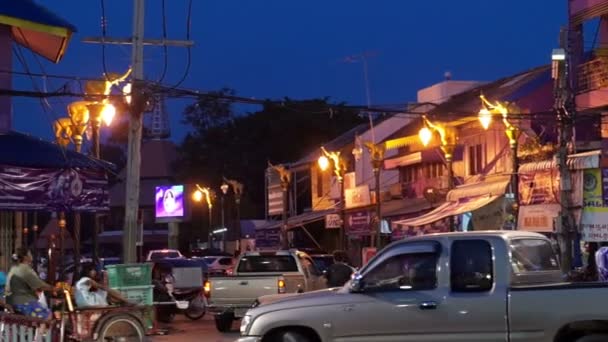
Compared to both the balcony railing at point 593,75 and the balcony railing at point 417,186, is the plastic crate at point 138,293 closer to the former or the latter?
the balcony railing at point 593,75

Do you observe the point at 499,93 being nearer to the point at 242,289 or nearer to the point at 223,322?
the point at 242,289

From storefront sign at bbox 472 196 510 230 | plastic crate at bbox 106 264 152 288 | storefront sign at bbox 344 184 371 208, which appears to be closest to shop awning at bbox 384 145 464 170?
storefront sign at bbox 344 184 371 208

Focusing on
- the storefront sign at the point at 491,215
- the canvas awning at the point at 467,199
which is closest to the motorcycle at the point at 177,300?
the canvas awning at the point at 467,199

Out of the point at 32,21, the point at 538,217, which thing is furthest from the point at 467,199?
the point at 32,21

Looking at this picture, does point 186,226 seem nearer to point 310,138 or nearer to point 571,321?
point 310,138

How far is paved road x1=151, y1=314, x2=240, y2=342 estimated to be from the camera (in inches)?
760

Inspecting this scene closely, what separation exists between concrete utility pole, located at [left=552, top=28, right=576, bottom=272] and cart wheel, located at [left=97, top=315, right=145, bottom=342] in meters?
9.16

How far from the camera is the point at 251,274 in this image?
2108cm

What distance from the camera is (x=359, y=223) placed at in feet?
128

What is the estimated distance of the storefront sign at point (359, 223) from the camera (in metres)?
38.1

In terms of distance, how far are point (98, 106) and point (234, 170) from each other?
43.6m

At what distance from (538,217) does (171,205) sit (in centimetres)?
2523

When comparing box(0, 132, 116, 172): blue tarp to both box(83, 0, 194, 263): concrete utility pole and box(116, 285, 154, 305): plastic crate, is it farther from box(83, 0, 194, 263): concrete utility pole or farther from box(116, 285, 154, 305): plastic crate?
box(116, 285, 154, 305): plastic crate

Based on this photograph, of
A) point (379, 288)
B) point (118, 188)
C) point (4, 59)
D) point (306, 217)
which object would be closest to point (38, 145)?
point (4, 59)
